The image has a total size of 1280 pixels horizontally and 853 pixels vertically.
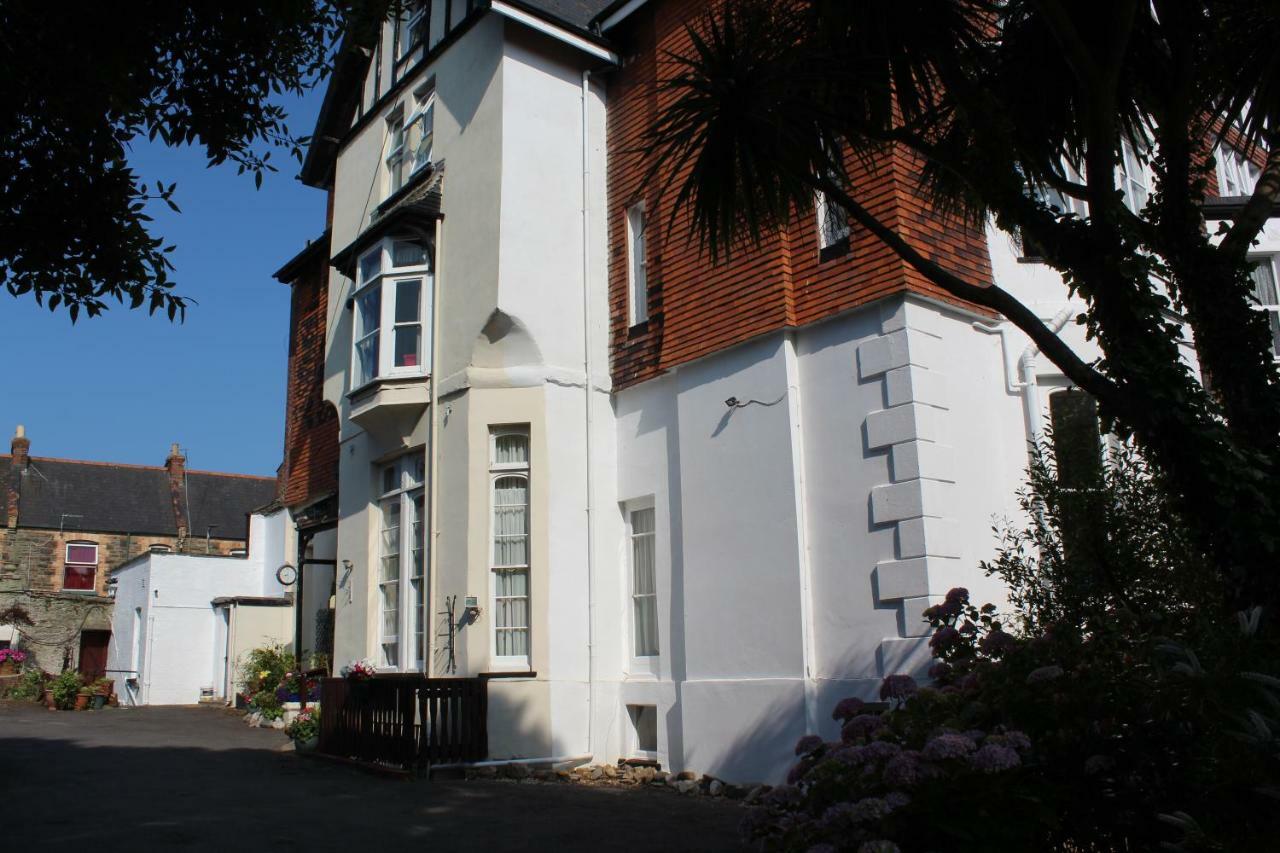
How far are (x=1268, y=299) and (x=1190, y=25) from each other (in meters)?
7.78

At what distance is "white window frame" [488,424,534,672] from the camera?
40.8 ft

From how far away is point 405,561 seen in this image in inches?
562

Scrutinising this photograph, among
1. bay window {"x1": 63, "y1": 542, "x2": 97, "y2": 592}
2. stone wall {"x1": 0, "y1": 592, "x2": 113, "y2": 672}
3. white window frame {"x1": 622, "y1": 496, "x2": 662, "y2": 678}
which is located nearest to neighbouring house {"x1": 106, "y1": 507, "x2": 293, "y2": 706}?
stone wall {"x1": 0, "y1": 592, "x2": 113, "y2": 672}

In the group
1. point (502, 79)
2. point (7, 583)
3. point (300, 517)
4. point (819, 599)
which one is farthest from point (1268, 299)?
point (7, 583)

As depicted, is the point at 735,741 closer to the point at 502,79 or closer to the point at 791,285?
the point at 791,285

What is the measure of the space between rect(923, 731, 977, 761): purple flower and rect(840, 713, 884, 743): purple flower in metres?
0.65

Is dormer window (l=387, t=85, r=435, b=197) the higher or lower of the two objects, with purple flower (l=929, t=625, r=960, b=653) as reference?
higher

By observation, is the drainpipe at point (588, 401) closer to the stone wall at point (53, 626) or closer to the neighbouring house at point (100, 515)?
the stone wall at point (53, 626)

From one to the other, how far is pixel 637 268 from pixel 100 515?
35424mm

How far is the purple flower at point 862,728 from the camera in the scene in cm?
544

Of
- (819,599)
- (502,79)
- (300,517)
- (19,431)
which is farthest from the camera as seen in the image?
(19,431)

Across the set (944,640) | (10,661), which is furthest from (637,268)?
(10,661)

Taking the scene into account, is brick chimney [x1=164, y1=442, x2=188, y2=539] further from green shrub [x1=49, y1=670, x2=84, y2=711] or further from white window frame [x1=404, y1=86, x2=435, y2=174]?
white window frame [x1=404, y1=86, x2=435, y2=174]

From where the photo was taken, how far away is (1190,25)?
614 cm
